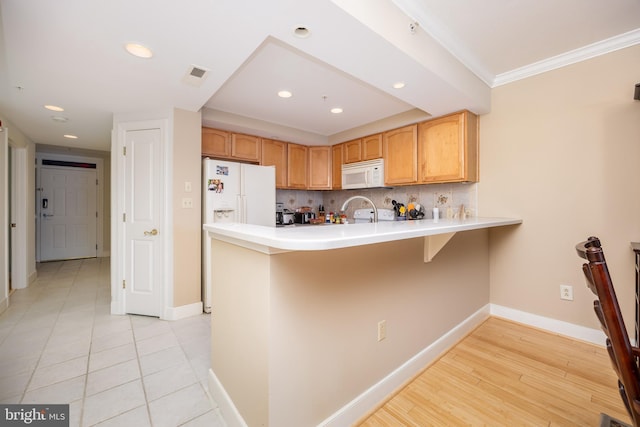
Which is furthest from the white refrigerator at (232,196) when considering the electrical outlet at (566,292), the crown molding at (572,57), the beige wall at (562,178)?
the electrical outlet at (566,292)

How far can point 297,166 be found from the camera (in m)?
4.25

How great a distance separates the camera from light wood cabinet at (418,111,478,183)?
273 centimetres

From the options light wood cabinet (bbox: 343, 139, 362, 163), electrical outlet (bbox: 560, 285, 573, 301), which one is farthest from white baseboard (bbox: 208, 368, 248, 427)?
light wood cabinet (bbox: 343, 139, 362, 163)

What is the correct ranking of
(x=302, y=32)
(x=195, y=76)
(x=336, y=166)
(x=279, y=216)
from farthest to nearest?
(x=336, y=166)
(x=279, y=216)
(x=195, y=76)
(x=302, y=32)

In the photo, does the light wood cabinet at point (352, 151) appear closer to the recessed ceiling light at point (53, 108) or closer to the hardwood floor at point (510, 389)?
the hardwood floor at point (510, 389)

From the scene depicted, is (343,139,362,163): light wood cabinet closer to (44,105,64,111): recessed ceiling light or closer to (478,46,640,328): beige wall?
(478,46,640,328): beige wall

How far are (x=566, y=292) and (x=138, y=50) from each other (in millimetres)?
3846

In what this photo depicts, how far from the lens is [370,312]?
1485mm

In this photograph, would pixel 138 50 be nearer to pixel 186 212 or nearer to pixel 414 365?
pixel 186 212

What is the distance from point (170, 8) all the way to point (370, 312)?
1912mm

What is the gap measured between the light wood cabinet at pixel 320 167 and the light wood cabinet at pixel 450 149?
167 cm

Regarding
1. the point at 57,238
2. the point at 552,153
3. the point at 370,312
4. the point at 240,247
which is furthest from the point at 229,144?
the point at 57,238

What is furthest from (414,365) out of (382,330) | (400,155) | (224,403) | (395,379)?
(400,155)

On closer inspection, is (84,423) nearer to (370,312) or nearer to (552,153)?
(370,312)
